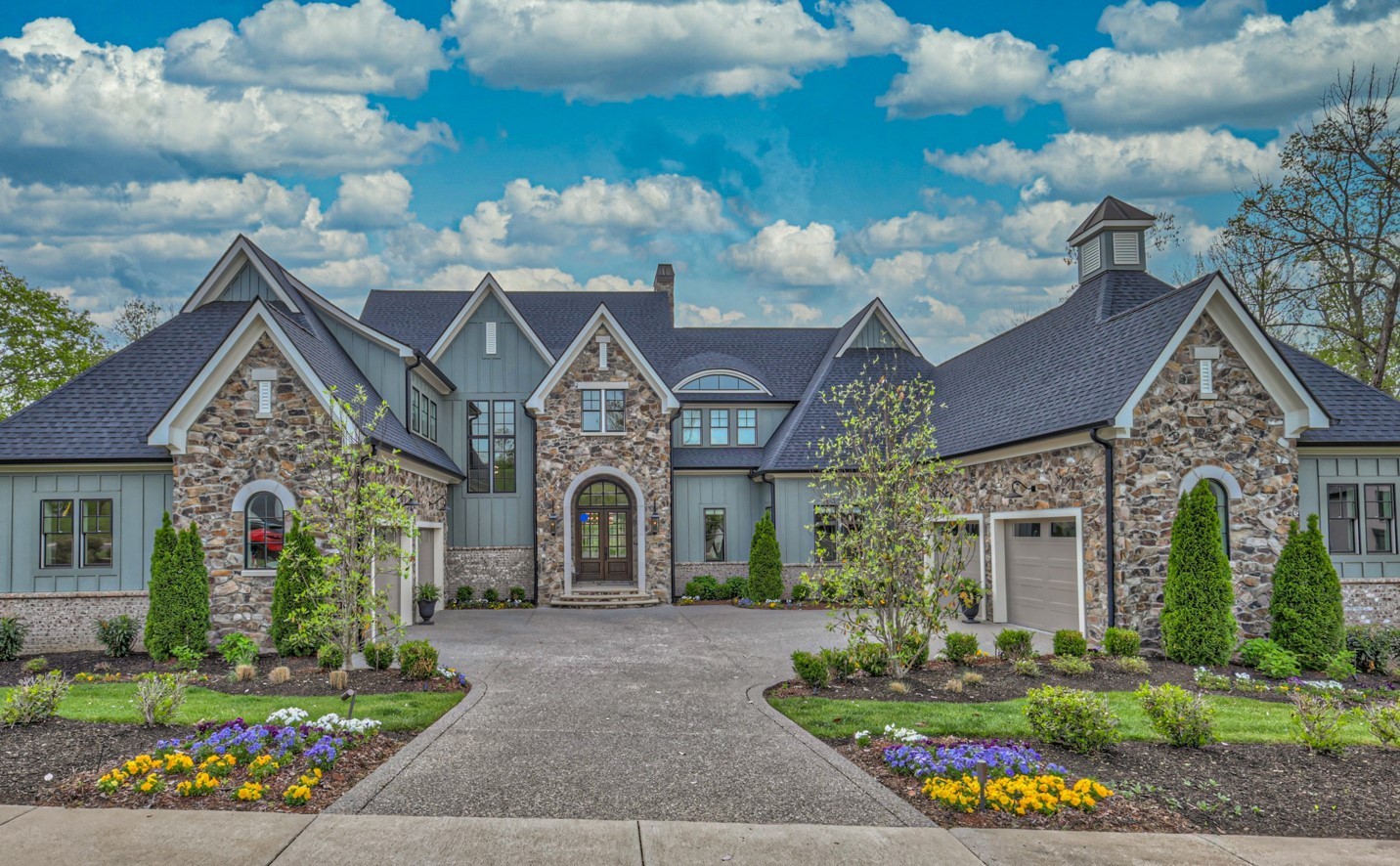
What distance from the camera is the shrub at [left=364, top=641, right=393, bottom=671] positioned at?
11.8m

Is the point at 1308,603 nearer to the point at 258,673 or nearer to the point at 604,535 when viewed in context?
the point at 258,673

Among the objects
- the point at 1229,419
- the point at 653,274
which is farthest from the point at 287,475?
the point at 653,274

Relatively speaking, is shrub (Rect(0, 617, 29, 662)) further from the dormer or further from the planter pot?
the dormer

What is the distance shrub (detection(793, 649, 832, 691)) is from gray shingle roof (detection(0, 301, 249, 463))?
10481 millimetres

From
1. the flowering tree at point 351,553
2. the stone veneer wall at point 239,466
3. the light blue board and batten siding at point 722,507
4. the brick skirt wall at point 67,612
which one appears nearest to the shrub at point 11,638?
the brick skirt wall at point 67,612

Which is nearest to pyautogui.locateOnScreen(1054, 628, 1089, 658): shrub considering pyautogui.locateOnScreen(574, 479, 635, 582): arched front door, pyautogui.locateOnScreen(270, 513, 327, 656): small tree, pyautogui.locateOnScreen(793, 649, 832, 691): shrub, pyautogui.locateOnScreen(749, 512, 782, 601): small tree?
pyautogui.locateOnScreen(793, 649, 832, 691): shrub

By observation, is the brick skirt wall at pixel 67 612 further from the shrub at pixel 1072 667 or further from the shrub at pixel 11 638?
the shrub at pixel 1072 667

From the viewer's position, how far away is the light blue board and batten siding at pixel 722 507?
949 inches

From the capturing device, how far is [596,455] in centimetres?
2225

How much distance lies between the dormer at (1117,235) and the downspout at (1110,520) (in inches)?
283

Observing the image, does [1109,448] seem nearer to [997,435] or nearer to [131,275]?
[997,435]

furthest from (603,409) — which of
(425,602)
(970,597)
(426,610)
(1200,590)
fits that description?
(1200,590)

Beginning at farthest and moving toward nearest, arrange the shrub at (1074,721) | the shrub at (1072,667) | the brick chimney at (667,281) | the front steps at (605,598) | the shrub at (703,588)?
the brick chimney at (667,281) < the shrub at (703,588) < the front steps at (605,598) < the shrub at (1072,667) < the shrub at (1074,721)

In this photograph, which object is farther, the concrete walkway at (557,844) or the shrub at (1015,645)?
the shrub at (1015,645)
